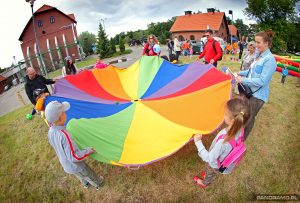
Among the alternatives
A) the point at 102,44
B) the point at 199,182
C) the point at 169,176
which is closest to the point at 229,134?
the point at 199,182

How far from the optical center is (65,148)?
2.70 metres

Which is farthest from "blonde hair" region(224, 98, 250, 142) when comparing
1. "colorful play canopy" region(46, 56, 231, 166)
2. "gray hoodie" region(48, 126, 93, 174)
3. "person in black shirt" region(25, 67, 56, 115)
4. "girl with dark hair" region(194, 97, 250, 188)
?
"person in black shirt" region(25, 67, 56, 115)

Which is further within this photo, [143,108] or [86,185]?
[143,108]

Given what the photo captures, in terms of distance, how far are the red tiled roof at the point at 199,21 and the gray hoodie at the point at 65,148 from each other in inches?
1275

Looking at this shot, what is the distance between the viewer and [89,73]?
17.6ft

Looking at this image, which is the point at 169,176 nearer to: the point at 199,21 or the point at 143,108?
the point at 143,108

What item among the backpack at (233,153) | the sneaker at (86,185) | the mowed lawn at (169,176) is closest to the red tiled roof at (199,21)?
the mowed lawn at (169,176)

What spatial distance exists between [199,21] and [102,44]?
50.5 ft

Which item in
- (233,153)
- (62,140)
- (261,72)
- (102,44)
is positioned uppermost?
(261,72)

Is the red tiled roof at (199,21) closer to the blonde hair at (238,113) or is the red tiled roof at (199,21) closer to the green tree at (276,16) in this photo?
the green tree at (276,16)

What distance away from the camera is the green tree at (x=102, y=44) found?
26.5 meters

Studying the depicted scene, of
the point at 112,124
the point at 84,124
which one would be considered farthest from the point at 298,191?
the point at 84,124

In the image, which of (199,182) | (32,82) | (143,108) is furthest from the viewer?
(32,82)

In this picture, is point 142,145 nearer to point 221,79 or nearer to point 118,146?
point 118,146
